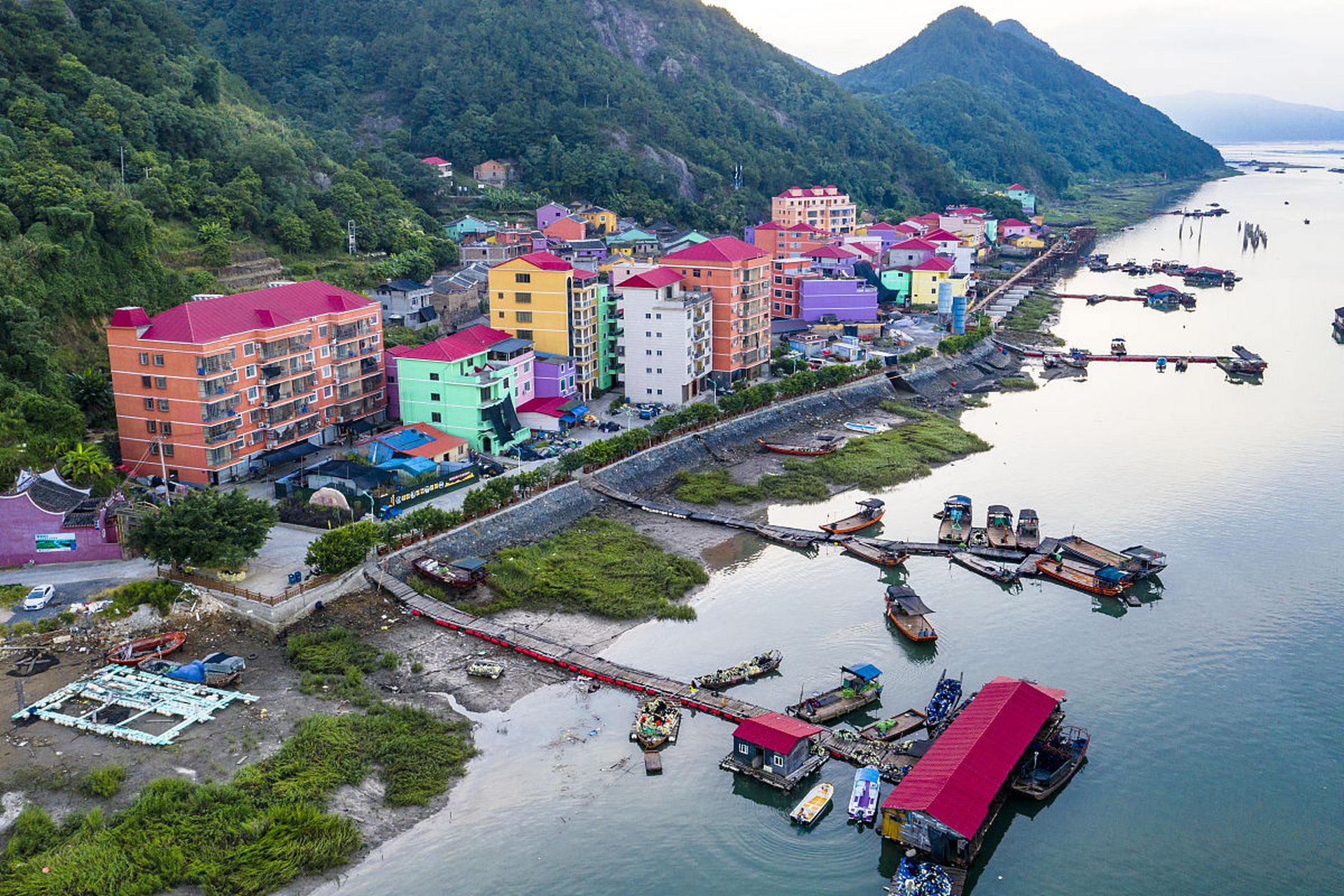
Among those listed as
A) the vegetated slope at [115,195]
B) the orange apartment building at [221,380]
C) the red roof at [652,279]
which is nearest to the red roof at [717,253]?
the red roof at [652,279]

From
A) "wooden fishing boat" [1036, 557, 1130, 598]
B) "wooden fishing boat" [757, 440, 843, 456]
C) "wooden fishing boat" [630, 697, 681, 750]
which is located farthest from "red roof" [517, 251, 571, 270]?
"wooden fishing boat" [630, 697, 681, 750]

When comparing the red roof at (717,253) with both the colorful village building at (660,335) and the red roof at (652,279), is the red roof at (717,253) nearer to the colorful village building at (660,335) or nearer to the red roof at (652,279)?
the colorful village building at (660,335)

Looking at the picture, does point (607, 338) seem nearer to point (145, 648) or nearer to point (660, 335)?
point (660, 335)

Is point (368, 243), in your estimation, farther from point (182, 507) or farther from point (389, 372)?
point (182, 507)

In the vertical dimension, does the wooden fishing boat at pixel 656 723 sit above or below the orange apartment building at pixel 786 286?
below

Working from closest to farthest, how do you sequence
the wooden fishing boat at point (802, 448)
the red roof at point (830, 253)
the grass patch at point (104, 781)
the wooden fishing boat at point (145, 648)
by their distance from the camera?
the grass patch at point (104, 781) → the wooden fishing boat at point (145, 648) → the wooden fishing boat at point (802, 448) → the red roof at point (830, 253)

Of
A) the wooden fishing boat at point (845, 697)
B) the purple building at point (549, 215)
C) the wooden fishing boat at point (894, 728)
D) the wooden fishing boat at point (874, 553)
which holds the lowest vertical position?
the wooden fishing boat at point (894, 728)

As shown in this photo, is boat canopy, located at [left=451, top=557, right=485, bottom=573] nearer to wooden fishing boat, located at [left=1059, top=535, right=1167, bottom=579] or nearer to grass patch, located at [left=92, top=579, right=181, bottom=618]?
grass patch, located at [left=92, top=579, right=181, bottom=618]
